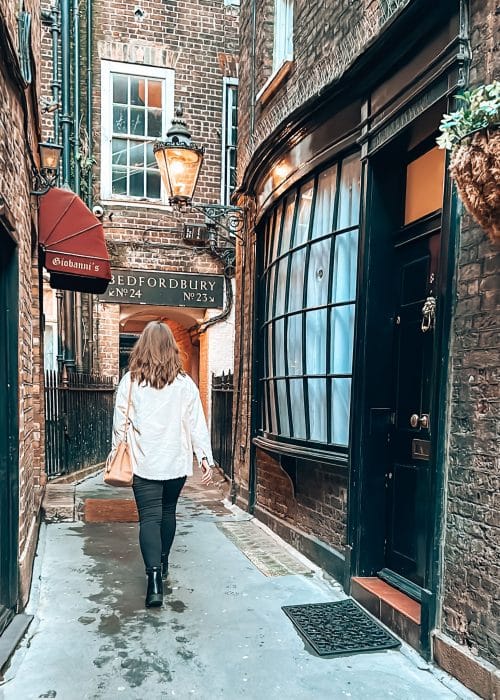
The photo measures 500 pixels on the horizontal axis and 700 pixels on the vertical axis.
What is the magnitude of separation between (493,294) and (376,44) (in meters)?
1.98

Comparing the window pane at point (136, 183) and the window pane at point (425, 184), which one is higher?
the window pane at point (136, 183)

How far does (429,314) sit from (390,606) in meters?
1.77

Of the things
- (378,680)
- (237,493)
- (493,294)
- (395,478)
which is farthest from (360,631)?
(237,493)

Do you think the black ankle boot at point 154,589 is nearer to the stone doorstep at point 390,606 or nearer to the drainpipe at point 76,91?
the stone doorstep at point 390,606

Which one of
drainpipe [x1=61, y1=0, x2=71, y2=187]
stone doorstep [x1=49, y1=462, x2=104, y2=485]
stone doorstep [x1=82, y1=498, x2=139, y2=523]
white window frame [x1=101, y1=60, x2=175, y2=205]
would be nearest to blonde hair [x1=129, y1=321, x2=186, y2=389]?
stone doorstep [x1=82, y1=498, x2=139, y2=523]

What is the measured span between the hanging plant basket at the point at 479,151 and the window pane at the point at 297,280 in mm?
2616

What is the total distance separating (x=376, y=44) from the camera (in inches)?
140

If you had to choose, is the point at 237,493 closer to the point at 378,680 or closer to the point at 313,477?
the point at 313,477

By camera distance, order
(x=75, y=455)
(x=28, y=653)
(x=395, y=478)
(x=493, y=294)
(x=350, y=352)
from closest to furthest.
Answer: (x=493, y=294), (x=28, y=653), (x=395, y=478), (x=350, y=352), (x=75, y=455)

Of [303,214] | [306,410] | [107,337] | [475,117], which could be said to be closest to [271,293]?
[303,214]

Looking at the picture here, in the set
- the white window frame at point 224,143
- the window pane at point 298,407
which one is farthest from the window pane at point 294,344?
the white window frame at point 224,143

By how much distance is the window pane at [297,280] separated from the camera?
4.95 meters

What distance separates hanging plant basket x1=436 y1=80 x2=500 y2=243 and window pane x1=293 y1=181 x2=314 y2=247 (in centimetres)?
256

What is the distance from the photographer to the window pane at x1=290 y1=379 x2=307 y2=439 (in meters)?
4.86
